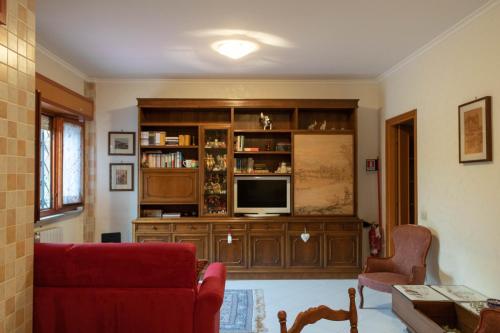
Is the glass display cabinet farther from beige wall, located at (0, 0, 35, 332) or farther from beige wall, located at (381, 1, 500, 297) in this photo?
beige wall, located at (0, 0, 35, 332)

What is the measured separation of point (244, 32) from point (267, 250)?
280cm

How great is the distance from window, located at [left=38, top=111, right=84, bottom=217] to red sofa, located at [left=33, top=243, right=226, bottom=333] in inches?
86.3

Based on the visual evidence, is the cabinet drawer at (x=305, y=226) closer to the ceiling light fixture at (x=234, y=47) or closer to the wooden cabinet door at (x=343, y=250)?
the wooden cabinet door at (x=343, y=250)

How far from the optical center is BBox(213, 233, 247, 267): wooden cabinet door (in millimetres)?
4684

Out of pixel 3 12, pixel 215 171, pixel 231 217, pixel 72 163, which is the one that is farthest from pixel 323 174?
pixel 3 12

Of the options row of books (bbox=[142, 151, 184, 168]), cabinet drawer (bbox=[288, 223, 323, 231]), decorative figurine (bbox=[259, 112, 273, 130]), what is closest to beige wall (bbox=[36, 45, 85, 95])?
row of books (bbox=[142, 151, 184, 168])

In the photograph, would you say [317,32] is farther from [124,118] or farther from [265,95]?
[124,118]

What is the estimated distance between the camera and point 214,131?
16.1 feet

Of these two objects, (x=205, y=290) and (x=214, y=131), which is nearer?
(x=205, y=290)

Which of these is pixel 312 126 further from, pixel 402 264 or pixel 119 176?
pixel 119 176

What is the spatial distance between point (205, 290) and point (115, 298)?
1.79 ft

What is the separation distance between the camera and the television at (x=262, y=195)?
4.86 m

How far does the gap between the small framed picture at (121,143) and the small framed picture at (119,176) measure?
189mm

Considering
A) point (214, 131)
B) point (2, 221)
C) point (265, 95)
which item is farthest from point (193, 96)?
point (2, 221)
